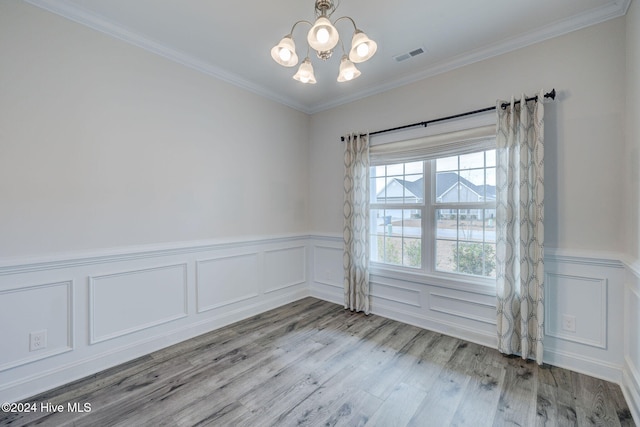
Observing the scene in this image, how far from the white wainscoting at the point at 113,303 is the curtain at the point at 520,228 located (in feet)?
8.44

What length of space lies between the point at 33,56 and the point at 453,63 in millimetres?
3470

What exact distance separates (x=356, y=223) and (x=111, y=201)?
8.12ft

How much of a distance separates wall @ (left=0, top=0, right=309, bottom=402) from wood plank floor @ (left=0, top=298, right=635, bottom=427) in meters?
0.33

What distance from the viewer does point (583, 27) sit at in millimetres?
2197

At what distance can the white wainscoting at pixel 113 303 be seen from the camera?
193cm

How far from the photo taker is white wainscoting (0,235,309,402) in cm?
193

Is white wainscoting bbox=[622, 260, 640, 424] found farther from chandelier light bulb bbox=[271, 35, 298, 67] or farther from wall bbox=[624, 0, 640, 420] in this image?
chandelier light bulb bbox=[271, 35, 298, 67]

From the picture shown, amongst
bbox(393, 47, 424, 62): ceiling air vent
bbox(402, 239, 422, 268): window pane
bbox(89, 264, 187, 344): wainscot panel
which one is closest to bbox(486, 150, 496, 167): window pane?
bbox(402, 239, 422, 268): window pane

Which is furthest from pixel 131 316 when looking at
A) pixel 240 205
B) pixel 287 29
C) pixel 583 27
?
pixel 583 27

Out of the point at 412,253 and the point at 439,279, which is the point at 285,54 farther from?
the point at 439,279

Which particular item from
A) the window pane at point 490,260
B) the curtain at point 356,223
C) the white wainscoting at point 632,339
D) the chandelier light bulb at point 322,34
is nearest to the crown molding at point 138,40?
the curtain at point 356,223

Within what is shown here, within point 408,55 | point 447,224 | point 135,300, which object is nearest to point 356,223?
point 447,224

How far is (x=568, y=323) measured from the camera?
2270mm

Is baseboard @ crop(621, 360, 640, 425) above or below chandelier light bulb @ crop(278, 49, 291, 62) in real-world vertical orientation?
below
